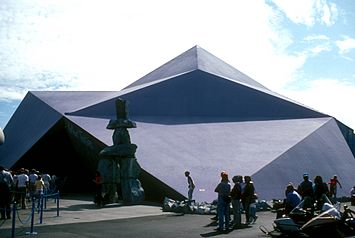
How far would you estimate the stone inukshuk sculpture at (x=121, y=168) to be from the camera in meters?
17.2

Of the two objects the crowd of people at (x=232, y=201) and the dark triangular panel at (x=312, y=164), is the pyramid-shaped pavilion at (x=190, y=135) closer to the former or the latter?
the dark triangular panel at (x=312, y=164)

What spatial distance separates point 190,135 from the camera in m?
21.0

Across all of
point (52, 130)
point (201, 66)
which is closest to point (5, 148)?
point (52, 130)

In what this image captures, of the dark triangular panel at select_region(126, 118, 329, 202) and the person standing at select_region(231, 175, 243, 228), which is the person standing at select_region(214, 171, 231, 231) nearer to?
the person standing at select_region(231, 175, 243, 228)

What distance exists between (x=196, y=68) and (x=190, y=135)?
869cm

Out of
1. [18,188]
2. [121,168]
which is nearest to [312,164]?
[121,168]

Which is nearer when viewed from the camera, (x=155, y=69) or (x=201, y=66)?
(x=201, y=66)

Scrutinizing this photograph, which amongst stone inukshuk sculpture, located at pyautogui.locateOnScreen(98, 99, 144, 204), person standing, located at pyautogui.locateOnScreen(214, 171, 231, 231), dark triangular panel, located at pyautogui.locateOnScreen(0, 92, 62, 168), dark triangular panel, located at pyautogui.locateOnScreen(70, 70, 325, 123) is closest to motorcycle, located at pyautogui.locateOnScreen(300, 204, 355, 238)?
person standing, located at pyautogui.locateOnScreen(214, 171, 231, 231)

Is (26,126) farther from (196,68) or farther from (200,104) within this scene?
(196,68)

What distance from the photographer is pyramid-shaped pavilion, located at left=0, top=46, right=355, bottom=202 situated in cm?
1827

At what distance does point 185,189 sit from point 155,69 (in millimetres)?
18450

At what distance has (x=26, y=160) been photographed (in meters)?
25.1

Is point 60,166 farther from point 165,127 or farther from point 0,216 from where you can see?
point 0,216

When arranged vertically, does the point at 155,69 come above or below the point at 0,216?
above
